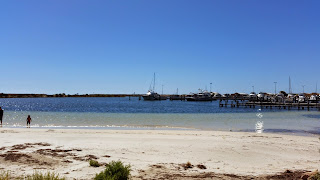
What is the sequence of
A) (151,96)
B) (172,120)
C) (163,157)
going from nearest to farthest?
(163,157) < (172,120) < (151,96)

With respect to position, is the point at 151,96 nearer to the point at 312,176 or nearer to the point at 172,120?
the point at 172,120

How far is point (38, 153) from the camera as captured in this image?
11383 millimetres

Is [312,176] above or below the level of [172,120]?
above

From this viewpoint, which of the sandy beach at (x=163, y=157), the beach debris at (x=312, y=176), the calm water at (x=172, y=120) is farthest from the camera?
the calm water at (x=172, y=120)

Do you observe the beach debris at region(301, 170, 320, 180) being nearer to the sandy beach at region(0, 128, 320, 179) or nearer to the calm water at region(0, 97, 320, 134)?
the sandy beach at region(0, 128, 320, 179)

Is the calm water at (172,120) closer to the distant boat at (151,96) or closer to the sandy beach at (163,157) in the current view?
the sandy beach at (163,157)

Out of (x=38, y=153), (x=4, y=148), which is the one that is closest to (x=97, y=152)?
(x=38, y=153)

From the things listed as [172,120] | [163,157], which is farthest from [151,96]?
[163,157]

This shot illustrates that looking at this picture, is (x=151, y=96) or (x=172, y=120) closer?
(x=172, y=120)

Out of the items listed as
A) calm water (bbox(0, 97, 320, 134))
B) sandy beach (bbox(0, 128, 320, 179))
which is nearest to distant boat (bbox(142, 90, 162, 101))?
calm water (bbox(0, 97, 320, 134))

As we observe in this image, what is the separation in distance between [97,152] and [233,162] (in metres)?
6.31

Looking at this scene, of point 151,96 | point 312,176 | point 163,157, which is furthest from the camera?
point 151,96

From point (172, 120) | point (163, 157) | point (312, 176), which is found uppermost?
point (312, 176)

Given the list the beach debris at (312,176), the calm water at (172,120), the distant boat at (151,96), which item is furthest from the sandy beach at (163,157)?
the distant boat at (151,96)
